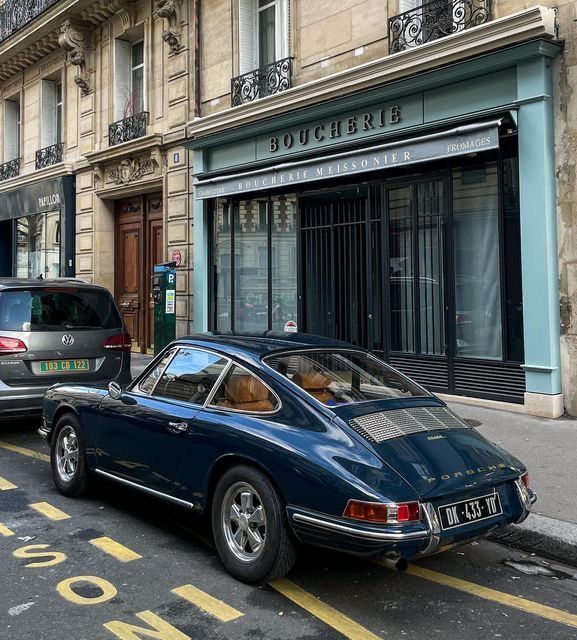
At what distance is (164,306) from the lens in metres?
12.6

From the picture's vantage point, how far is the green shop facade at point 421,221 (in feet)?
27.8

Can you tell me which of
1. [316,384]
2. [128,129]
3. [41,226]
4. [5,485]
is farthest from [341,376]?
[41,226]

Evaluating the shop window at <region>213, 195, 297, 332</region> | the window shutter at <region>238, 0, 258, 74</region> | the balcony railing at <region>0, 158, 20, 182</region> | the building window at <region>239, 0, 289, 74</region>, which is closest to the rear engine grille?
the shop window at <region>213, 195, 297, 332</region>


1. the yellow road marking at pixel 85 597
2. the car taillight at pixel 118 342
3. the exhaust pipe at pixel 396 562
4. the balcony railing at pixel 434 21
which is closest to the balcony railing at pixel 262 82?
the balcony railing at pixel 434 21

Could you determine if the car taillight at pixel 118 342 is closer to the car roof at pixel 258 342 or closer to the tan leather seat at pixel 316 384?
the car roof at pixel 258 342

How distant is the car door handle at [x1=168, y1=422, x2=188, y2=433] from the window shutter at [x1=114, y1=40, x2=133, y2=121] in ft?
43.1

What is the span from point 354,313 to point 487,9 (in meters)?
4.69

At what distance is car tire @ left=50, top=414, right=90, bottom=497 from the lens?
5.50 m

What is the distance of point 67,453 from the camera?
5.73 metres

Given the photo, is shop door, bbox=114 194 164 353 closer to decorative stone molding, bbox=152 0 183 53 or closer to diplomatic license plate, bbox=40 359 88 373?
decorative stone molding, bbox=152 0 183 53

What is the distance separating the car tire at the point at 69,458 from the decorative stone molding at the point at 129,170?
10051 millimetres

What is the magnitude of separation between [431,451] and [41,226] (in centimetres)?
1699

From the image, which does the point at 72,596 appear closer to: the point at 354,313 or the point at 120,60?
the point at 354,313

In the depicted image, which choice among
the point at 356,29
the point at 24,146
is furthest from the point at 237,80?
the point at 24,146
